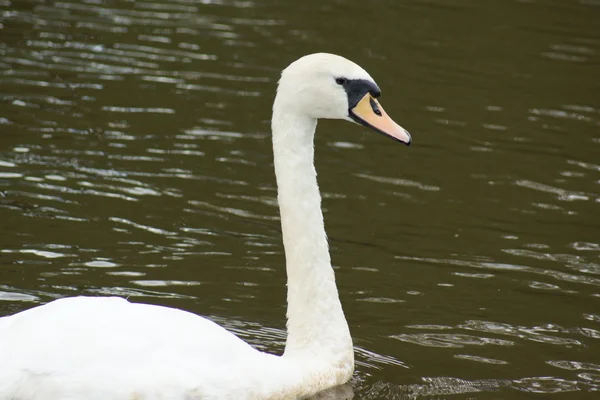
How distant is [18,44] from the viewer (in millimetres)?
13703

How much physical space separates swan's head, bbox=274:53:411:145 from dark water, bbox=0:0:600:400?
152cm

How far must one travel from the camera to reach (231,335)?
6.04m

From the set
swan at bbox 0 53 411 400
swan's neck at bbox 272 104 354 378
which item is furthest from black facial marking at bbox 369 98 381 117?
swan's neck at bbox 272 104 354 378

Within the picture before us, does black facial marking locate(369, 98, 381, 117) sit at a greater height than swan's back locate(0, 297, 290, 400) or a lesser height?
greater

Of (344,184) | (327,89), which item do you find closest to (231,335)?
(327,89)

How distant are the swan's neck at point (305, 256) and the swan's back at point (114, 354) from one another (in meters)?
0.64

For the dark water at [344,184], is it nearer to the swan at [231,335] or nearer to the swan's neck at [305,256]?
the swan's neck at [305,256]

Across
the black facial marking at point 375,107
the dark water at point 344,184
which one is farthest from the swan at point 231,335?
the dark water at point 344,184

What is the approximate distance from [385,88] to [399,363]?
6219 millimetres

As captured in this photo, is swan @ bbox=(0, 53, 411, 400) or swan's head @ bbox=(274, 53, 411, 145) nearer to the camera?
swan @ bbox=(0, 53, 411, 400)

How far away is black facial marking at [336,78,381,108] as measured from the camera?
6.50 metres

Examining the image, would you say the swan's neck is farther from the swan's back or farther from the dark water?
the swan's back

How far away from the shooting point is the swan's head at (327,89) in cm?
646

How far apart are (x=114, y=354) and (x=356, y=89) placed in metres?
1.93
